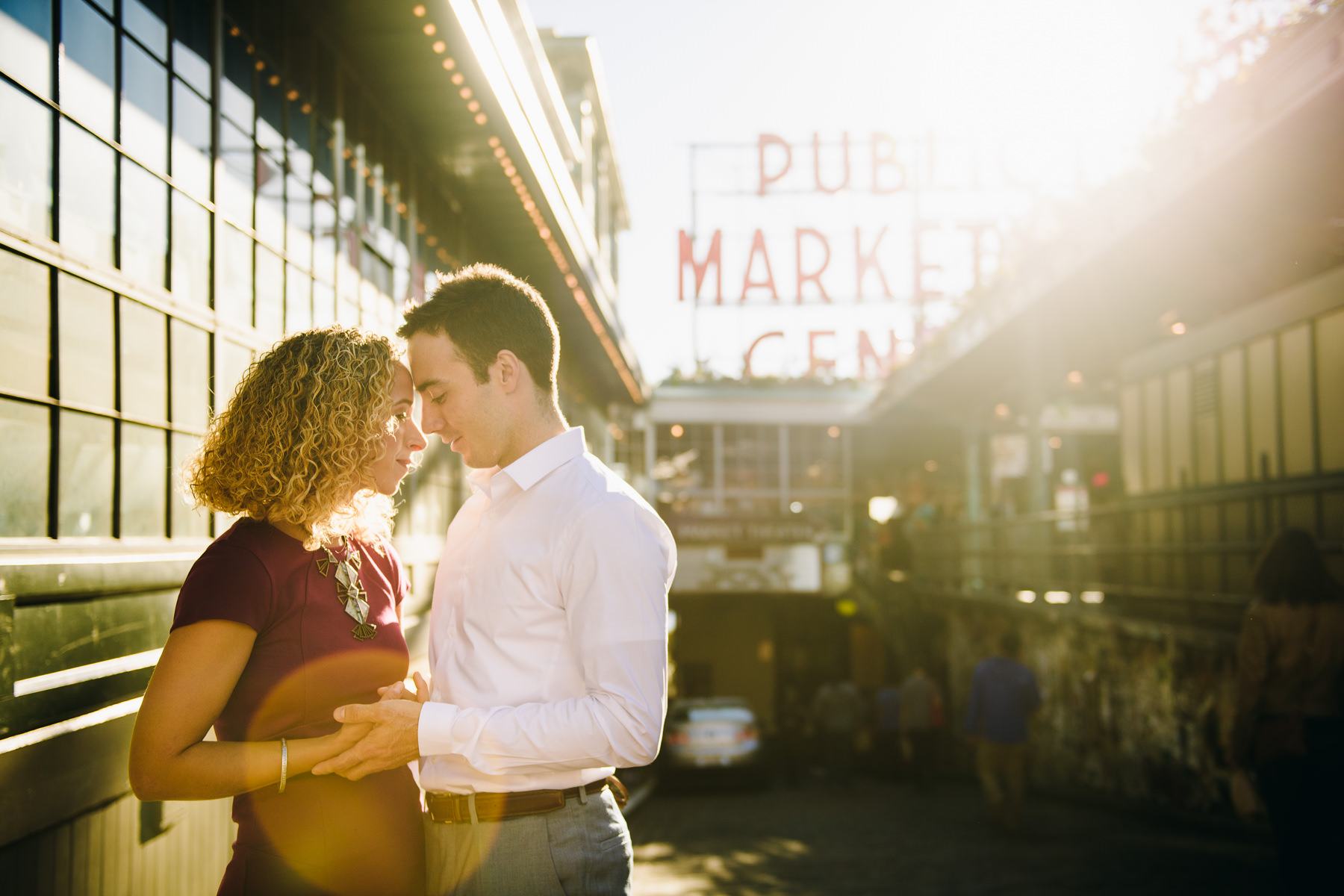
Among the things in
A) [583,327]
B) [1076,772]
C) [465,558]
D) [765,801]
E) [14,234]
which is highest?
[583,327]

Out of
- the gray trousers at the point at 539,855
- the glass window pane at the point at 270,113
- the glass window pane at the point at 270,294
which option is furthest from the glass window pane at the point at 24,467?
the glass window pane at the point at 270,113

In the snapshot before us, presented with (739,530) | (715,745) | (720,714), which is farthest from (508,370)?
(739,530)

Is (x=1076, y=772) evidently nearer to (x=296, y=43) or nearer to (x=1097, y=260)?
(x=1097, y=260)

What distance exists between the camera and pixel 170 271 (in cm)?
495

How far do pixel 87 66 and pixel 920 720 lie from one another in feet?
50.8

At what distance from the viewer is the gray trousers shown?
234cm

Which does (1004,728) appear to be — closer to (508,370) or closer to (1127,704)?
(1127,704)

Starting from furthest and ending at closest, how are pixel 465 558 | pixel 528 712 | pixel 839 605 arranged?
pixel 839 605 → pixel 465 558 → pixel 528 712

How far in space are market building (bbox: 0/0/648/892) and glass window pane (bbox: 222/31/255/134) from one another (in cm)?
2

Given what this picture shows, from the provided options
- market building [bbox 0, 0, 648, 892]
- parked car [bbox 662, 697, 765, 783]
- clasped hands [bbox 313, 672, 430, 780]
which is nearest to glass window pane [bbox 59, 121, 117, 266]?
market building [bbox 0, 0, 648, 892]

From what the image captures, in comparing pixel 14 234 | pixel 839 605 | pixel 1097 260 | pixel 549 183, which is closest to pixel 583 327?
pixel 549 183

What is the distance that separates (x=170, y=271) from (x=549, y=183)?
197 inches

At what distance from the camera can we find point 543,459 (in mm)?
2531

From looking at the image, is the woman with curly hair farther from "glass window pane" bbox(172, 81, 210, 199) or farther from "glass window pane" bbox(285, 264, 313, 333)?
"glass window pane" bbox(285, 264, 313, 333)
